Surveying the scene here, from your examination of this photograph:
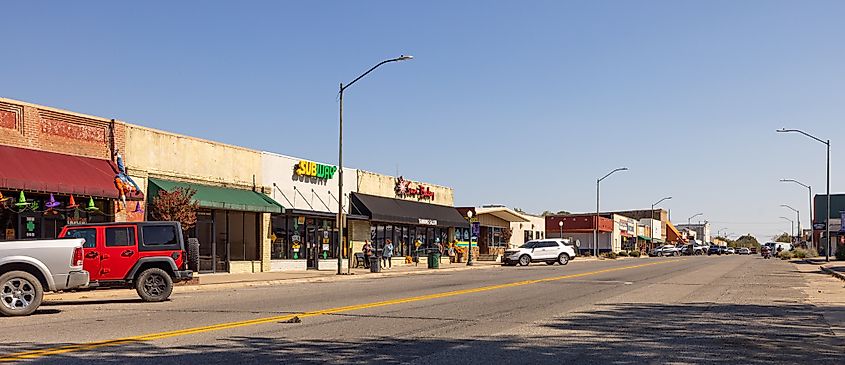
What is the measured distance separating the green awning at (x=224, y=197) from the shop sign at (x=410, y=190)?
14.2 m

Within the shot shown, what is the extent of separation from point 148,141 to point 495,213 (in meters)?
37.2

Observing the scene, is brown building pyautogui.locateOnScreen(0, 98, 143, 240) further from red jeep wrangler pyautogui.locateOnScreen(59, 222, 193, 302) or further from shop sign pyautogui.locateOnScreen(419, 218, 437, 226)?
shop sign pyautogui.locateOnScreen(419, 218, 437, 226)

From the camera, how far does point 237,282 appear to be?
28.0 m

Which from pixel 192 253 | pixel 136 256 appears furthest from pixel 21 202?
pixel 136 256

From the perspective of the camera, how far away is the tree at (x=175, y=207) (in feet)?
92.1

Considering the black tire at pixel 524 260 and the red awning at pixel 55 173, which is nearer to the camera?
the red awning at pixel 55 173

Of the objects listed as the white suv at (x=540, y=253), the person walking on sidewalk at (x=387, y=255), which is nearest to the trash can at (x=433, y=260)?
the person walking on sidewalk at (x=387, y=255)

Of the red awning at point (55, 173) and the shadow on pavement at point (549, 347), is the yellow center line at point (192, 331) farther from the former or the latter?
the red awning at point (55, 173)

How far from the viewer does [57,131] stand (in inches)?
1051

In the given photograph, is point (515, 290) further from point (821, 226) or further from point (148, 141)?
point (821, 226)

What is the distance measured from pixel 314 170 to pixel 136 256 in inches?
826

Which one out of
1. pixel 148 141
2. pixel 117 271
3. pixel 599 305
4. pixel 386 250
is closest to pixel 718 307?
pixel 599 305

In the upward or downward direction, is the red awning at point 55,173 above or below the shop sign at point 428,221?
above

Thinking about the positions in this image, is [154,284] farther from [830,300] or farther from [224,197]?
[830,300]
